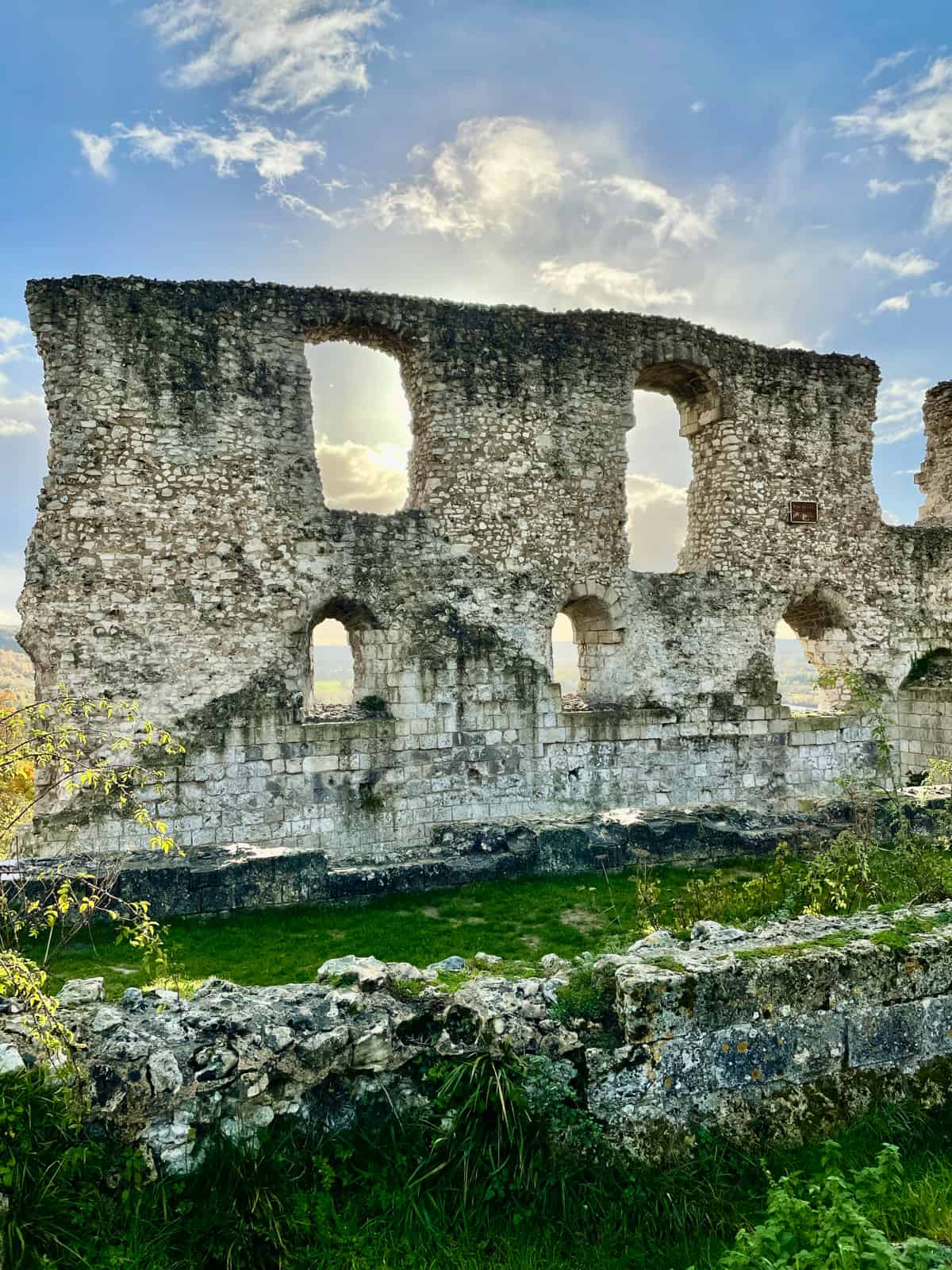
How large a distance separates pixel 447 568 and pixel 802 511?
7042 millimetres

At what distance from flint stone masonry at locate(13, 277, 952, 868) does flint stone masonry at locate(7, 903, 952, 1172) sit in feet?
15.2

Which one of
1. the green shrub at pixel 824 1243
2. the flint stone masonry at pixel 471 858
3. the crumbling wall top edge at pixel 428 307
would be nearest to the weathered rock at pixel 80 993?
the flint stone masonry at pixel 471 858

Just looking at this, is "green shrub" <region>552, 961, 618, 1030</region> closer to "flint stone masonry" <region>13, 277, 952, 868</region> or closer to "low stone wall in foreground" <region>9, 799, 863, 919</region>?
"low stone wall in foreground" <region>9, 799, 863, 919</region>

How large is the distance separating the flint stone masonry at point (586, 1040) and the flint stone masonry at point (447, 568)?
182 inches

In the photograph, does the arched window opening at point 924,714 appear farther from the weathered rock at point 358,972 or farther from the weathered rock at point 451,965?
the weathered rock at point 358,972

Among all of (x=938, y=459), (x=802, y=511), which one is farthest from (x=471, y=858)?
(x=938, y=459)

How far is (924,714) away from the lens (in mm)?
15242

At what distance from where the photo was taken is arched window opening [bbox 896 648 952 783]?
14789 mm

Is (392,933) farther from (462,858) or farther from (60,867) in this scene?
(60,867)

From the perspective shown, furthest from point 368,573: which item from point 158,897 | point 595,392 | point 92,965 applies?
point 92,965

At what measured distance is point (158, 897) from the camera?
7355 mm

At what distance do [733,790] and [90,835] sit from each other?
1009 cm

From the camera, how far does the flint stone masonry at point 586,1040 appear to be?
359cm

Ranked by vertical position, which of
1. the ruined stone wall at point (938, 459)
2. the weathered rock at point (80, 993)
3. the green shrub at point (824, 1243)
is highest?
the ruined stone wall at point (938, 459)
